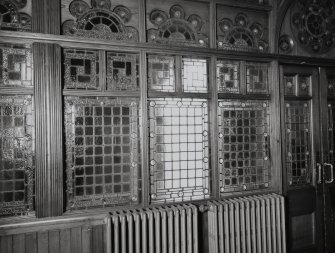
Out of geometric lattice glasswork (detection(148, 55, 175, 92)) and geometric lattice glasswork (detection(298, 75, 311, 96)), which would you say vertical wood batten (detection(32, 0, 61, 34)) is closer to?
geometric lattice glasswork (detection(148, 55, 175, 92))

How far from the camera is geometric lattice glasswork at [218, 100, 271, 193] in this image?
10.6 feet

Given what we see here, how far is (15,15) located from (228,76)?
2.32 meters

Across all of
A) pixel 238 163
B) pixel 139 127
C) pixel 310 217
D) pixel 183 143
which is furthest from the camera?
pixel 310 217

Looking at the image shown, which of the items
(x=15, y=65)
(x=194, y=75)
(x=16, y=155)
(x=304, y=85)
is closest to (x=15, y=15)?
(x=15, y=65)

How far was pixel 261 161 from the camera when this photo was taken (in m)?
3.42

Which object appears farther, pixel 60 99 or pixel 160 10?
pixel 160 10

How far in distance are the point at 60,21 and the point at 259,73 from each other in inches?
93.5

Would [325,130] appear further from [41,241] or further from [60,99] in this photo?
[41,241]

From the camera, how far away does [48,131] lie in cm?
254

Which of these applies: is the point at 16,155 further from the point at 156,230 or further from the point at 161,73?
the point at 161,73

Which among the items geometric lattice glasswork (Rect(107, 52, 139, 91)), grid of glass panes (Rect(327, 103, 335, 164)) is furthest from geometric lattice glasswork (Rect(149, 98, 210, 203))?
grid of glass panes (Rect(327, 103, 335, 164))

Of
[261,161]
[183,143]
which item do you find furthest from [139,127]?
[261,161]

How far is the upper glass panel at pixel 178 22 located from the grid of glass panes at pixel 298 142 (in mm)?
1489

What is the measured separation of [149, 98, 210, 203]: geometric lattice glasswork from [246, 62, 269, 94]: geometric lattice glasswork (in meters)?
0.69
